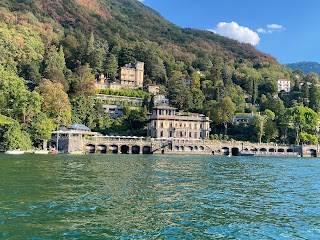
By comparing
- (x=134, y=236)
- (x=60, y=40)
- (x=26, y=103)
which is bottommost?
(x=134, y=236)

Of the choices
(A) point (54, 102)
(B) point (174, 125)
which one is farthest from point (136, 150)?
(A) point (54, 102)

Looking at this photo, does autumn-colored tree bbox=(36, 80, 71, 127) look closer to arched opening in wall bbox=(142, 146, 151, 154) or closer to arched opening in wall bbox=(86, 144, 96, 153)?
arched opening in wall bbox=(86, 144, 96, 153)

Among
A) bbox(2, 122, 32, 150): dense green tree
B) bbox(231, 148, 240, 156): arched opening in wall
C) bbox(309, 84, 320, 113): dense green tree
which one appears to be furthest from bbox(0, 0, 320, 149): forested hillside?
bbox(231, 148, 240, 156): arched opening in wall

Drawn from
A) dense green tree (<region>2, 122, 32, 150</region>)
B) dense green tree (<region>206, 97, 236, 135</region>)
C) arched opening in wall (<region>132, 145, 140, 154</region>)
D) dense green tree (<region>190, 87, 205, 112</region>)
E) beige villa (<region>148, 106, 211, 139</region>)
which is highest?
dense green tree (<region>190, 87, 205, 112</region>)

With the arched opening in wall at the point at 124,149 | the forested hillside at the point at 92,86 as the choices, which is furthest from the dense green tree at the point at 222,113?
the arched opening in wall at the point at 124,149

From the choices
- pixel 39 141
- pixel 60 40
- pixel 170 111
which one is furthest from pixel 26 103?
pixel 60 40

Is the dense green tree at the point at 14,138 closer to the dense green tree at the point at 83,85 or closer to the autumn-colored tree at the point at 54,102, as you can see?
the autumn-colored tree at the point at 54,102

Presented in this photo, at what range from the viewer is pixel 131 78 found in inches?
4734

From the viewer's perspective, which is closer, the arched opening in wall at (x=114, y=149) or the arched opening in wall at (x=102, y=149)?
the arched opening in wall at (x=102, y=149)

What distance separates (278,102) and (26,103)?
236 feet

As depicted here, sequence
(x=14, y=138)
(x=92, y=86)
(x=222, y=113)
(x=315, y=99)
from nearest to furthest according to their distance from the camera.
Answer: (x=14, y=138)
(x=222, y=113)
(x=92, y=86)
(x=315, y=99)

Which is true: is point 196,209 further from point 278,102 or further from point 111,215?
point 278,102

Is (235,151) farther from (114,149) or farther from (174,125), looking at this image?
(114,149)

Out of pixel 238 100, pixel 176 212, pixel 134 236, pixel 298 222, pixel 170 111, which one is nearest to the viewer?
pixel 134 236
